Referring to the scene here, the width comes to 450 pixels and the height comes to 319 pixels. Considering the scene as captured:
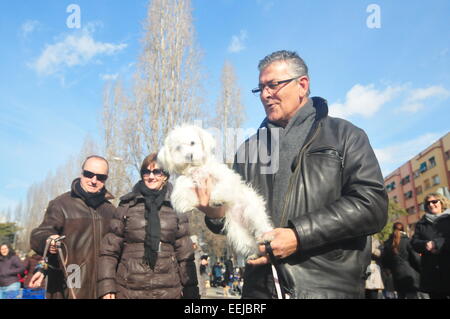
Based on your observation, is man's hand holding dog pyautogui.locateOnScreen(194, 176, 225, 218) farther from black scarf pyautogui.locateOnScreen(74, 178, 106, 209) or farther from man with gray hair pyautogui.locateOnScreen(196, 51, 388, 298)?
black scarf pyautogui.locateOnScreen(74, 178, 106, 209)

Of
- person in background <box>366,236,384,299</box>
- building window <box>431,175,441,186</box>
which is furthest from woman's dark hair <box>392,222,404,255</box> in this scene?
building window <box>431,175,441,186</box>

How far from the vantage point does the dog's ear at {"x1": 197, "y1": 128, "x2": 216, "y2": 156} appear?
3017 mm

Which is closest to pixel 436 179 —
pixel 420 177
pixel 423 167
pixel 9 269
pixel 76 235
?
pixel 423 167

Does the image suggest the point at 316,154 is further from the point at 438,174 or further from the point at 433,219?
the point at 438,174

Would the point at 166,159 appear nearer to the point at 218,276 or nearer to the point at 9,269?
the point at 9,269

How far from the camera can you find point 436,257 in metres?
4.62

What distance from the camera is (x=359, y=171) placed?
68.1 inches

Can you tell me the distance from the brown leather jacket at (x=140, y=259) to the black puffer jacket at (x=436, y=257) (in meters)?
3.35

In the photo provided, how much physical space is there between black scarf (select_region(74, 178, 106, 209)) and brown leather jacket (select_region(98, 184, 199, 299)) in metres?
0.49

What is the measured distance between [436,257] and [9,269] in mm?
9487
